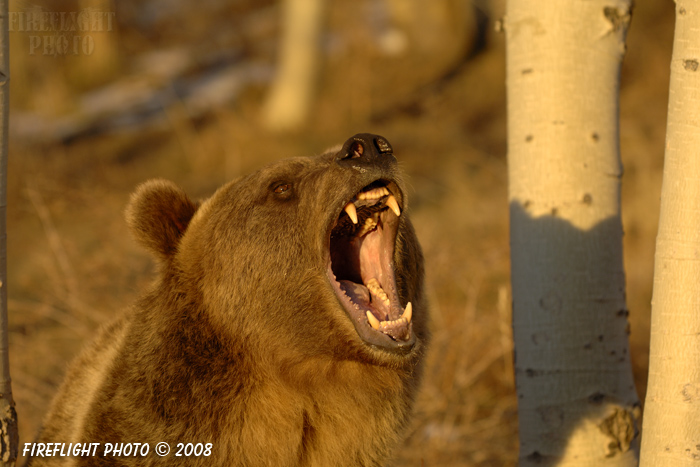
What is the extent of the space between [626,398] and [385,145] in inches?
61.8

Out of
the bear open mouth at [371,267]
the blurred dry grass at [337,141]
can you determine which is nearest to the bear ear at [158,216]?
the bear open mouth at [371,267]

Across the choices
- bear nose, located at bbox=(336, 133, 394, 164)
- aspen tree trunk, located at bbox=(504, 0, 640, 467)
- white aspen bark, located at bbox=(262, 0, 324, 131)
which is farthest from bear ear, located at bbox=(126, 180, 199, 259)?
white aspen bark, located at bbox=(262, 0, 324, 131)

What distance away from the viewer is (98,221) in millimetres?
7125

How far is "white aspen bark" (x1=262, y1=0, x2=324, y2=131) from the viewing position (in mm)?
14727

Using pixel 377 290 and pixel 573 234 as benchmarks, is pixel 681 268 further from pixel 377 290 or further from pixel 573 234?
pixel 377 290

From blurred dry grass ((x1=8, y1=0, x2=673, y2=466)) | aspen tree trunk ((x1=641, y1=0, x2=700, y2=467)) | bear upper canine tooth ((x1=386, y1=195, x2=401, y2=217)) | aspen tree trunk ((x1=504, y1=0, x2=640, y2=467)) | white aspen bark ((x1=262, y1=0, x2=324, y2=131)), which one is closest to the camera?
aspen tree trunk ((x1=641, y1=0, x2=700, y2=467))

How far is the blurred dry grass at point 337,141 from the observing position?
20.0ft

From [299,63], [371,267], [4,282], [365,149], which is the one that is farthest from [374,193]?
[299,63]

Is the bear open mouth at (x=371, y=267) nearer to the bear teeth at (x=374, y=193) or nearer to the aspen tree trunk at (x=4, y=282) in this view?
the bear teeth at (x=374, y=193)

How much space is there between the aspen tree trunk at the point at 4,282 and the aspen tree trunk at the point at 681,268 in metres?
2.21

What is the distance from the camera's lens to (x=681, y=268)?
2.46 meters

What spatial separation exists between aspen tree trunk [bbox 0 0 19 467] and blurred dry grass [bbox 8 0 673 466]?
302 cm

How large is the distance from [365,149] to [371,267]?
58cm

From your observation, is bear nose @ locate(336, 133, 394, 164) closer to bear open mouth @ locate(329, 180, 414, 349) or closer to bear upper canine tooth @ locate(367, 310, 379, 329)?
bear open mouth @ locate(329, 180, 414, 349)
